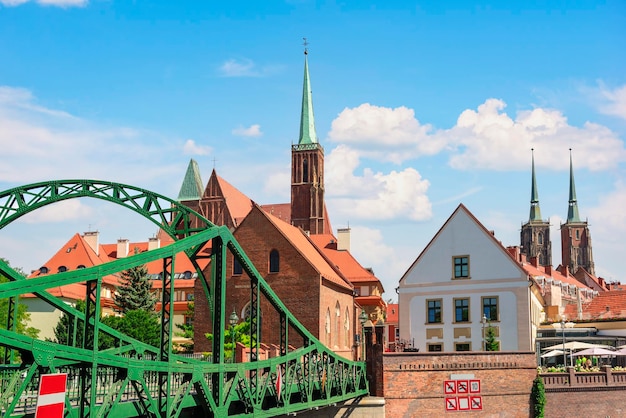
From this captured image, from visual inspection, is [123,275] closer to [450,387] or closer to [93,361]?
[450,387]

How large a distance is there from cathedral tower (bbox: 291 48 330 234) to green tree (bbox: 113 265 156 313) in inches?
1857

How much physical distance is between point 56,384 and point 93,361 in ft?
2.90

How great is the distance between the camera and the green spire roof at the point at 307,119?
114 m

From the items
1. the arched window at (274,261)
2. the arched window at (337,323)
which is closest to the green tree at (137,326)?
the arched window at (274,261)

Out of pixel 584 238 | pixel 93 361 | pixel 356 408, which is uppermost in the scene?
pixel 584 238

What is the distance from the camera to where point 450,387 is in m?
36.2

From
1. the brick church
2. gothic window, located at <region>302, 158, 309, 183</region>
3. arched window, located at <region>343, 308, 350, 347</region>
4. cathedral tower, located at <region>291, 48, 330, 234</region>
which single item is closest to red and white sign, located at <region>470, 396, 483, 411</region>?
the brick church

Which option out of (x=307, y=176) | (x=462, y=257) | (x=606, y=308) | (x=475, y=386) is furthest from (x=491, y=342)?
(x=307, y=176)

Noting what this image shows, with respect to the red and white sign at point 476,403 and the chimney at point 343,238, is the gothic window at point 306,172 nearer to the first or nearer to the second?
the chimney at point 343,238

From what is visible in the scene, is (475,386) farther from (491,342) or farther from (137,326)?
(137,326)

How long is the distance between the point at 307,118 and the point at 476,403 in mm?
83495

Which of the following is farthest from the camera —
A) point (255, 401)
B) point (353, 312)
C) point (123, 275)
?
point (123, 275)

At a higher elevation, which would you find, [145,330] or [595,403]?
[145,330]

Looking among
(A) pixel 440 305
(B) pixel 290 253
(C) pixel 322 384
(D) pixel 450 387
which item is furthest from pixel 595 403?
(B) pixel 290 253
